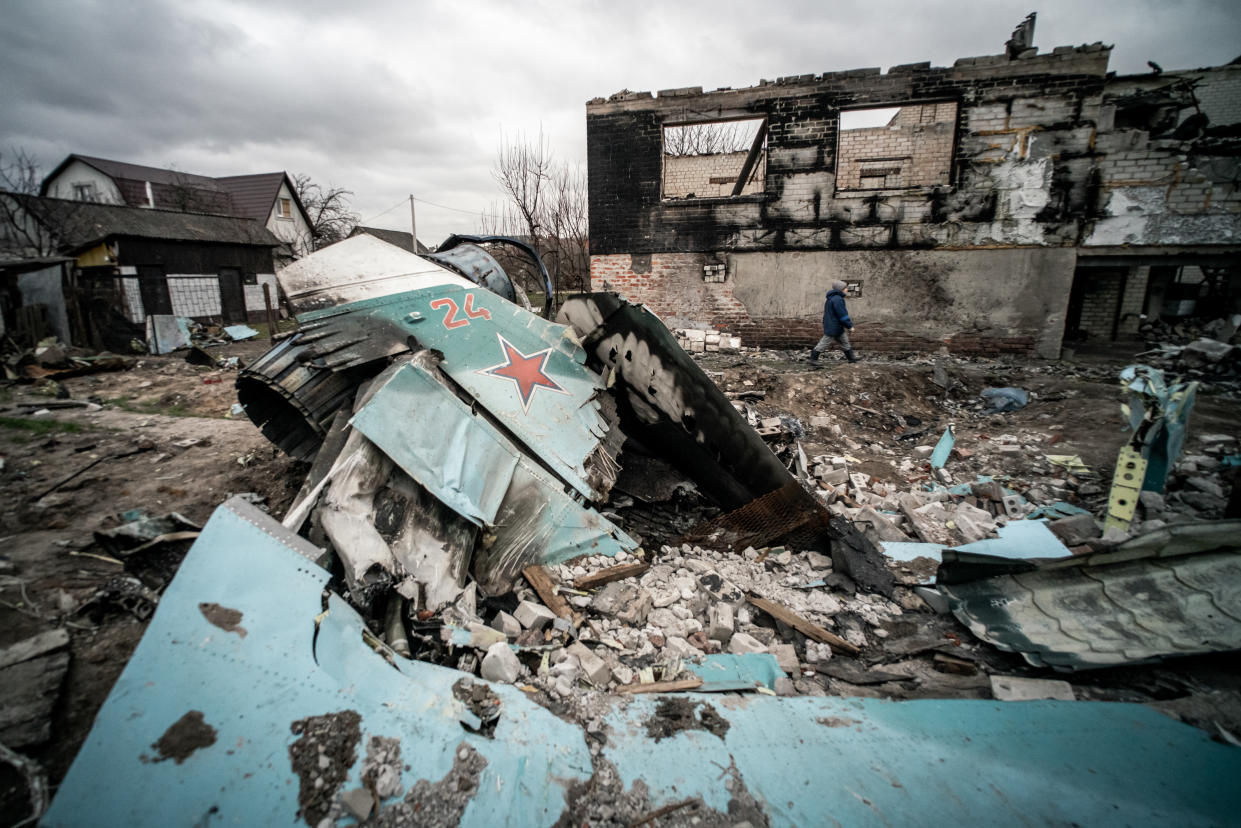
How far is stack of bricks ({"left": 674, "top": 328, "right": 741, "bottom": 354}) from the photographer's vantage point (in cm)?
894

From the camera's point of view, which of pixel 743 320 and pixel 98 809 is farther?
pixel 743 320

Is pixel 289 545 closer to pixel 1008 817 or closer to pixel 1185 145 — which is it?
pixel 1008 817

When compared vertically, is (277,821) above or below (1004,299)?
below

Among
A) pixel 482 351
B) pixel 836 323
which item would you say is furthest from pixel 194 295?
pixel 836 323

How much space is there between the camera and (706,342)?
8938mm

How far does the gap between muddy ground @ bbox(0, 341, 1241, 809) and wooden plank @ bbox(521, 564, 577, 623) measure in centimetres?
173

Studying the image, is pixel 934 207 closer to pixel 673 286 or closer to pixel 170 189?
pixel 673 286

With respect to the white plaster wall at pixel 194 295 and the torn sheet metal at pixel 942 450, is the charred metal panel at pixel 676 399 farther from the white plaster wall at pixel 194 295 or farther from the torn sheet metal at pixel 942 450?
the white plaster wall at pixel 194 295

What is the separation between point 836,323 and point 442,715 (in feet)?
25.6

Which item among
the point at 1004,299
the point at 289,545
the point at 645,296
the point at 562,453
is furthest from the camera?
the point at 645,296

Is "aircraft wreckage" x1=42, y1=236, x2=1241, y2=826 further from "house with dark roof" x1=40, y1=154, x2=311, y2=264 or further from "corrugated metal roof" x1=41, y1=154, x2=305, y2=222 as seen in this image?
"corrugated metal roof" x1=41, y1=154, x2=305, y2=222

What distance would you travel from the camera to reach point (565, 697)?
2059 mm

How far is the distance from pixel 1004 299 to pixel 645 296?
6.09 metres

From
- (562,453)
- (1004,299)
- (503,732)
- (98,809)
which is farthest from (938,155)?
(98,809)
